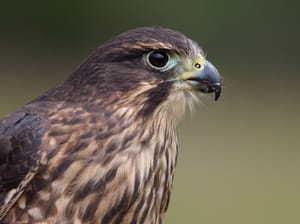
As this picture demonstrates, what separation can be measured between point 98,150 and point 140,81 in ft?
1.26

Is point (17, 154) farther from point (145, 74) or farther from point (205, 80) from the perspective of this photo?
point (205, 80)

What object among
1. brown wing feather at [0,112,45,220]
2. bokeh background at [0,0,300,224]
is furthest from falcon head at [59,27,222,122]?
bokeh background at [0,0,300,224]

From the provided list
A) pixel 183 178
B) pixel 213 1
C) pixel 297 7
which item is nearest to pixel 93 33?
pixel 213 1

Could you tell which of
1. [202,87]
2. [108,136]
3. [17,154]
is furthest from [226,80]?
[17,154]

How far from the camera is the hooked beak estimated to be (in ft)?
16.4

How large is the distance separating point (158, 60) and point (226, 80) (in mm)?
11155

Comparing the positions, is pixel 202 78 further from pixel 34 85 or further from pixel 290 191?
pixel 34 85

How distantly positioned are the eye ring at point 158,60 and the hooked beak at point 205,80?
11 centimetres

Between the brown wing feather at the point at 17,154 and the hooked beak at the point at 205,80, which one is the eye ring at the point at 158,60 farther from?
the brown wing feather at the point at 17,154

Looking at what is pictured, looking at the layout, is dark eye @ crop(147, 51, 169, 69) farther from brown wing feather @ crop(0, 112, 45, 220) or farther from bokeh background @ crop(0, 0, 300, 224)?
bokeh background @ crop(0, 0, 300, 224)

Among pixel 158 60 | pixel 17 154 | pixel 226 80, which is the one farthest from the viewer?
pixel 226 80

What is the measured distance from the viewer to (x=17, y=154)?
4.73 m

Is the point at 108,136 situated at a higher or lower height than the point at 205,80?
lower

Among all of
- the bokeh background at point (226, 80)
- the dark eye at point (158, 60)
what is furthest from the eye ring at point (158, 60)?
the bokeh background at point (226, 80)
